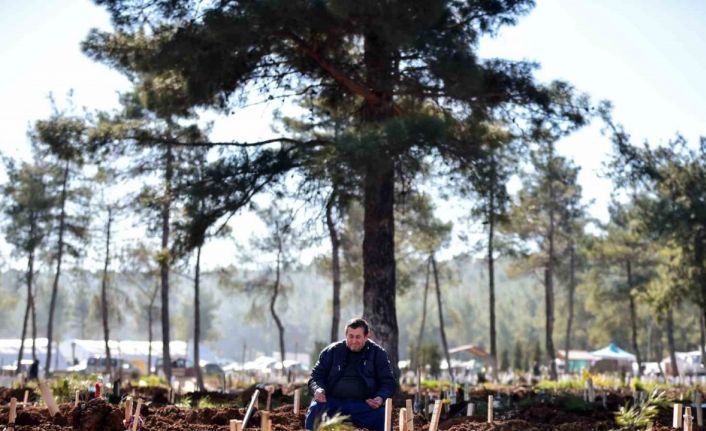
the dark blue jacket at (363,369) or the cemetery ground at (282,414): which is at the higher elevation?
the dark blue jacket at (363,369)

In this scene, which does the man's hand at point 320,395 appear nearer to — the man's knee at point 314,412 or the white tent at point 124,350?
the man's knee at point 314,412

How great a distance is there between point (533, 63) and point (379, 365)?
10573 mm

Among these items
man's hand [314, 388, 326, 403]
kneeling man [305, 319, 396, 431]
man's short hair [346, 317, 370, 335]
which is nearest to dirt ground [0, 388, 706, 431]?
kneeling man [305, 319, 396, 431]

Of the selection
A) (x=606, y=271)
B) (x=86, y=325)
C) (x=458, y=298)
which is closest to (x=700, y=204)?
(x=606, y=271)

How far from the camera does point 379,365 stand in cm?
796

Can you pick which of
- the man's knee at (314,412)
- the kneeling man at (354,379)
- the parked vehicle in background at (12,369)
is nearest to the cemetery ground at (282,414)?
the kneeling man at (354,379)

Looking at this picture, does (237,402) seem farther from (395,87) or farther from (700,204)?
(700,204)

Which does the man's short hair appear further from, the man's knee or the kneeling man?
the man's knee

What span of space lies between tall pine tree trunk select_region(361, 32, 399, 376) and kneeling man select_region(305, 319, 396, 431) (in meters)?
8.09

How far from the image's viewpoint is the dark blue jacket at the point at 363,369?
26.1 feet

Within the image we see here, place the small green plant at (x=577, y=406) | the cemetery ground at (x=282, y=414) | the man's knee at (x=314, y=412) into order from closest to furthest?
the man's knee at (x=314, y=412)
the cemetery ground at (x=282, y=414)
the small green plant at (x=577, y=406)

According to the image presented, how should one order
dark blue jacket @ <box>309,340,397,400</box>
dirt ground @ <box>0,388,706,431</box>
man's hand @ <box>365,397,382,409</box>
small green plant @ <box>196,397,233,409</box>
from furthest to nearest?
small green plant @ <box>196,397,233,409</box> → dirt ground @ <box>0,388,706,431</box> → dark blue jacket @ <box>309,340,397,400</box> → man's hand @ <box>365,397,382,409</box>

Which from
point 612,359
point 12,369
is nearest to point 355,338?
point 12,369

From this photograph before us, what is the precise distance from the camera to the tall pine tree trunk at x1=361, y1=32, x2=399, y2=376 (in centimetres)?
1630
